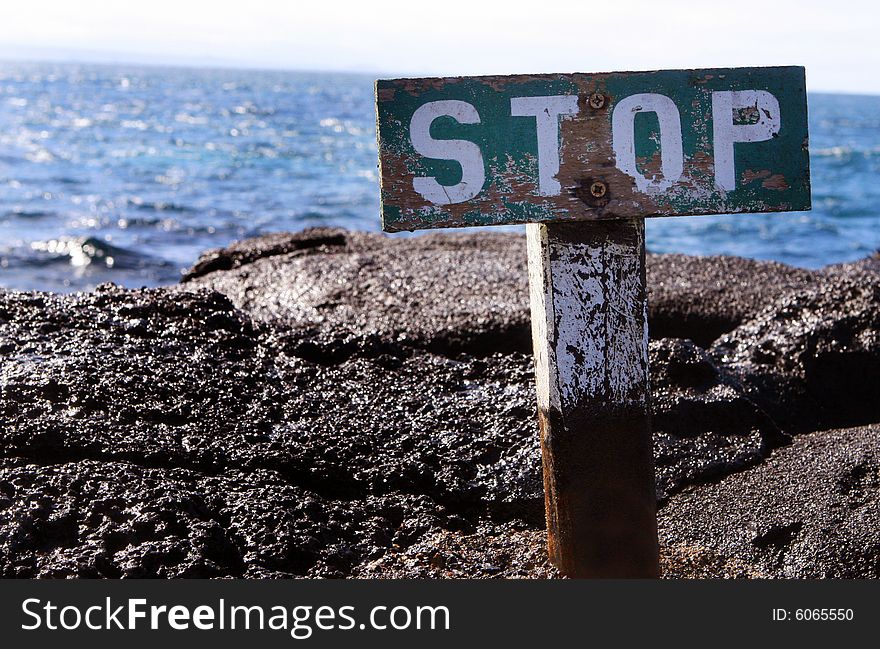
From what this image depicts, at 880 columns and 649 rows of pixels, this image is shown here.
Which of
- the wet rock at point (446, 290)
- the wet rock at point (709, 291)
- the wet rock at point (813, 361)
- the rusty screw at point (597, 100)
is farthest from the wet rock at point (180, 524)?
the wet rock at point (709, 291)

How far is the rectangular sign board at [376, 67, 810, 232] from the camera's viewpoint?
7.07ft

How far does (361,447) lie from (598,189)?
1.26m

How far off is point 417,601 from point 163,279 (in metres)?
8.00

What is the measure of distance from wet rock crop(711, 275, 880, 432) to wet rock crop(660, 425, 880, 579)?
0.47 meters

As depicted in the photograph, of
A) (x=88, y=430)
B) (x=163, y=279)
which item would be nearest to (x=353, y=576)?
(x=88, y=430)

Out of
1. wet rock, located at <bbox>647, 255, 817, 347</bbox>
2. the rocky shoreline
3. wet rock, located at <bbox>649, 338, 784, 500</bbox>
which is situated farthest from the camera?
wet rock, located at <bbox>647, 255, 817, 347</bbox>

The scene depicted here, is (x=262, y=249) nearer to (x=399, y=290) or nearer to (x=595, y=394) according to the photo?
(x=399, y=290)

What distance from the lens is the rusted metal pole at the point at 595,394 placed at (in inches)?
89.2

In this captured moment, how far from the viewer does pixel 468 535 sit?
2699 millimetres

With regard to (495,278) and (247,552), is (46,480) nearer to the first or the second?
(247,552)

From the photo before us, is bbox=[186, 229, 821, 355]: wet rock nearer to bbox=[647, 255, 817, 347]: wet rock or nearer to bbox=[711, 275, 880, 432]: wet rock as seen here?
bbox=[647, 255, 817, 347]: wet rock

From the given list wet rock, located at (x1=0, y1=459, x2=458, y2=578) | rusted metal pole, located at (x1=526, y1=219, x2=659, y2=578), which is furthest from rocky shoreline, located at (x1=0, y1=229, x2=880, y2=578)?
rusted metal pole, located at (x1=526, y1=219, x2=659, y2=578)

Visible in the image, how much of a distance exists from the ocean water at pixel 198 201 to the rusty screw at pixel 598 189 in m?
7.98

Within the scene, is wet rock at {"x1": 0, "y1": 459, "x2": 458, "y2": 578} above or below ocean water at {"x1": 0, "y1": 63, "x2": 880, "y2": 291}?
below
